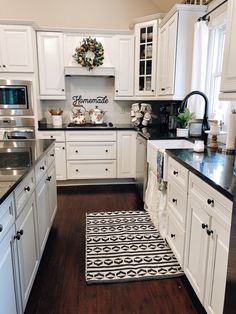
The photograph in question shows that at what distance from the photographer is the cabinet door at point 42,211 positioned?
1990mm

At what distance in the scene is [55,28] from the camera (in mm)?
3789

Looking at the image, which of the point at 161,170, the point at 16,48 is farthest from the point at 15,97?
the point at 161,170

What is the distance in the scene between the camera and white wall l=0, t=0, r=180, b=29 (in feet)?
13.1

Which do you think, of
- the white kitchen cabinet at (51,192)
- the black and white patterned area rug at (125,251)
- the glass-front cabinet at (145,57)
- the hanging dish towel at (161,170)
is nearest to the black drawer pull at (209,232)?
the black and white patterned area rug at (125,251)

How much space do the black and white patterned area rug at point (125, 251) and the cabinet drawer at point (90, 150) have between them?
3.83ft

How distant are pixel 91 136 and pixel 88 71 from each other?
1000 millimetres

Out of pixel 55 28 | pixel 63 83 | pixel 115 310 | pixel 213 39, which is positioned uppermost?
pixel 55 28

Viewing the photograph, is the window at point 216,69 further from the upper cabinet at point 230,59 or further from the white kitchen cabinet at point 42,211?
the white kitchen cabinet at point 42,211

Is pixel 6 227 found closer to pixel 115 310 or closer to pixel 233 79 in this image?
pixel 115 310

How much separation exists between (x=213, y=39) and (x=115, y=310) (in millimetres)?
2852

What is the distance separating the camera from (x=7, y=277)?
4.10 feet

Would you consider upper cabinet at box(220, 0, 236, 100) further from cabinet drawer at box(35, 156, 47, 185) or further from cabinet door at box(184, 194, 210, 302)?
cabinet drawer at box(35, 156, 47, 185)

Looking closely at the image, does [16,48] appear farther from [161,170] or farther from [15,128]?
[161,170]

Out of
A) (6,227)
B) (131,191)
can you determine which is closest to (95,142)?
(131,191)
